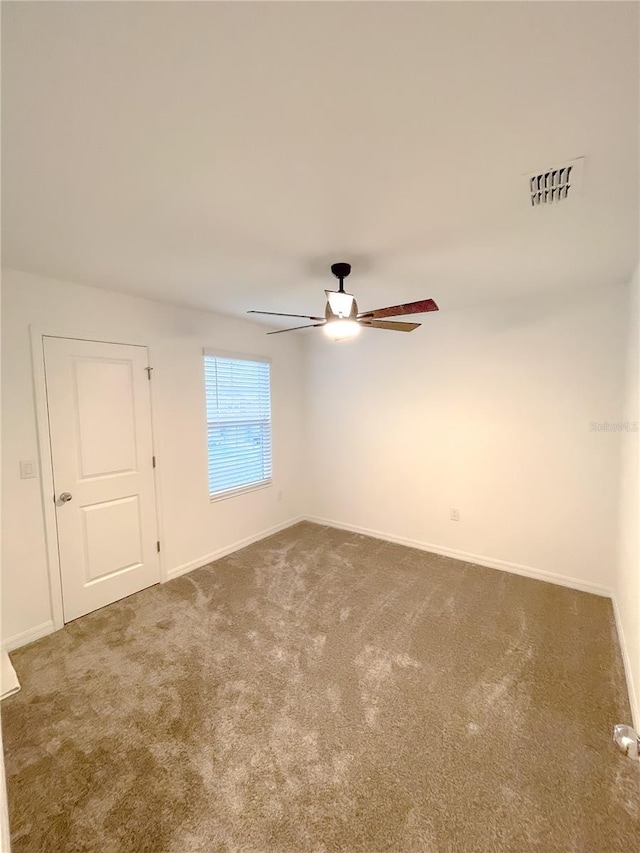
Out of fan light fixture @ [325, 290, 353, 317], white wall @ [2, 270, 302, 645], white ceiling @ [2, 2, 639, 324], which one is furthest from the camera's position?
white wall @ [2, 270, 302, 645]

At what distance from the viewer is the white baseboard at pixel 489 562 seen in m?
3.01

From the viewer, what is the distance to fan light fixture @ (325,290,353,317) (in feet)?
7.02

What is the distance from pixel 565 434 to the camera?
303cm

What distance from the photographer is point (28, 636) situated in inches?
95.9

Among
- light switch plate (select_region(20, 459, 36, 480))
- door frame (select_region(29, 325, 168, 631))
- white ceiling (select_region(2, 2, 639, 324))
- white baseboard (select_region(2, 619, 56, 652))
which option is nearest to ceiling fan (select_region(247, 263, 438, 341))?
white ceiling (select_region(2, 2, 639, 324))

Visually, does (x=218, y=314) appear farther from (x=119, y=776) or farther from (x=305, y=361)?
(x=119, y=776)

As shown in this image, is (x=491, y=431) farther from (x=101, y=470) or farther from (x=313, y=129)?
(x=101, y=470)

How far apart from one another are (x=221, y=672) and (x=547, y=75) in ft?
9.77

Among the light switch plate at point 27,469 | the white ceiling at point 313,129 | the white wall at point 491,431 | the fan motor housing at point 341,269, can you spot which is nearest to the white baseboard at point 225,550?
the white wall at point 491,431

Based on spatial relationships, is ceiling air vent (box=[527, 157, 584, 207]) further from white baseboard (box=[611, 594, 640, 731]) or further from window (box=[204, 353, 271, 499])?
window (box=[204, 353, 271, 499])

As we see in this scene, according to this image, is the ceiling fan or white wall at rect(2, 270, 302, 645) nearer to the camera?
the ceiling fan

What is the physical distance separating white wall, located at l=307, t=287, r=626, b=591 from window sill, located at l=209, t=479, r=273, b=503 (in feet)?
2.83

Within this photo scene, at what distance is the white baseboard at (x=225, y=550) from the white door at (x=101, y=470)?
0.19 meters

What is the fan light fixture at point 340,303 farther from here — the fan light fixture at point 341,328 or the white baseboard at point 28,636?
the white baseboard at point 28,636
